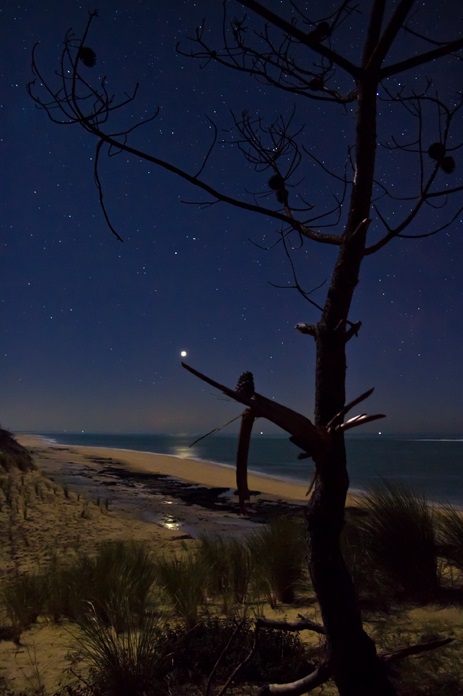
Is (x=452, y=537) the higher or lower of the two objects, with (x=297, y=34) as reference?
lower

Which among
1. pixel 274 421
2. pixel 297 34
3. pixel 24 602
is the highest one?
pixel 297 34

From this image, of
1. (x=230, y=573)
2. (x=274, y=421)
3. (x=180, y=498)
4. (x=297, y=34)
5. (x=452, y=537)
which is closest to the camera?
(x=274, y=421)

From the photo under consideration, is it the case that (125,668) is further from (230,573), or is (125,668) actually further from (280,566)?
(280,566)

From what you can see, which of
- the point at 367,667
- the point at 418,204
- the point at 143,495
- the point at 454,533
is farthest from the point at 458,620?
the point at 143,495

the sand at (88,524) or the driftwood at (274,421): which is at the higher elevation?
the driftwood at (274,421)

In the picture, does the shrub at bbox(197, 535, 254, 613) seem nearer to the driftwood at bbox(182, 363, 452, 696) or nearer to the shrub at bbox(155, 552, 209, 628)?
the shrub at bbox(155, 552, 209, 628)

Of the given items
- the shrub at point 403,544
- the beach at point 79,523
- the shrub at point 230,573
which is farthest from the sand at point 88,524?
the shrub at point 230,573

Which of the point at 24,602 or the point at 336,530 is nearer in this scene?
the point at 336,530

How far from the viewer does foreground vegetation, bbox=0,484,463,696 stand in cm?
306

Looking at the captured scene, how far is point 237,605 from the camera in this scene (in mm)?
4918

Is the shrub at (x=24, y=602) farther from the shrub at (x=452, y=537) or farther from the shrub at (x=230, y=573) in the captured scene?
the shrub at (x=452, y=537)

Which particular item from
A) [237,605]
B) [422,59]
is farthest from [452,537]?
[422,59]

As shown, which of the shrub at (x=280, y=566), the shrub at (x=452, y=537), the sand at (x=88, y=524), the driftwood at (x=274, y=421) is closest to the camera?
the driftwood at (x=274, y=421)

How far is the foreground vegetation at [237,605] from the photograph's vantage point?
306 cm
